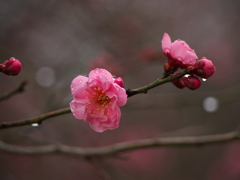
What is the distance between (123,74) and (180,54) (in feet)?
6.59

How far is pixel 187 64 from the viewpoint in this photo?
3.75 ft

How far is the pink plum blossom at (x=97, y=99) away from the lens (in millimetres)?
1143

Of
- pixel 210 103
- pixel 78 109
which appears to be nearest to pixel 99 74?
pixel 78 109

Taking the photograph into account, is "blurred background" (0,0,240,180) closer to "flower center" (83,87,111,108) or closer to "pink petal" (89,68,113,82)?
"flower center" (83,87,111,108)

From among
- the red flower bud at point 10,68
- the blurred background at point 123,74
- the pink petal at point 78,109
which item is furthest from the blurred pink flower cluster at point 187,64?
the blurred background at point 123,74

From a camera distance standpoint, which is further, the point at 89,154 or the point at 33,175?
the point at 33,175

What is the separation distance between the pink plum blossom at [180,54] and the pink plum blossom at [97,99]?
10.4 inches

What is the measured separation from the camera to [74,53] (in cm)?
386

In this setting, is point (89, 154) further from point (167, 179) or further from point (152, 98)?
point (167, 179)

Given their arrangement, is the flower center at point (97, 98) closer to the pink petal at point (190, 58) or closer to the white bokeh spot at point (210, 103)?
the pink petal at point (190, 58)

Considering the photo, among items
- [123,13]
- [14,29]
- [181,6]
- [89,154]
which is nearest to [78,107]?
[89,154]

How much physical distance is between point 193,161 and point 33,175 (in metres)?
3.02

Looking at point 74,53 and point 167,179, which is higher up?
Answer: point 74,53

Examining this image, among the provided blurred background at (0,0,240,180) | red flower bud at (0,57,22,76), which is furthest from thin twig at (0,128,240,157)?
red flower bud at (0,57,22,76)
